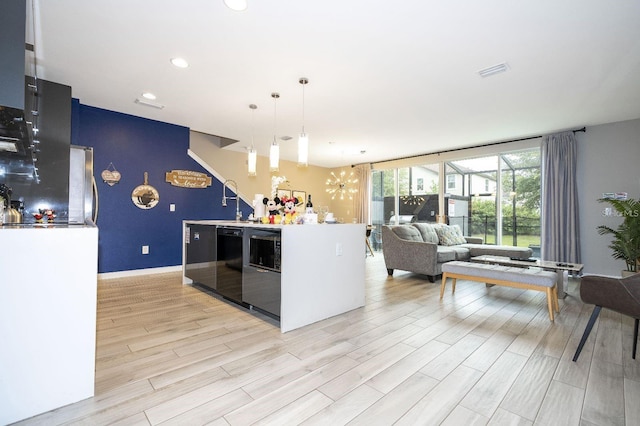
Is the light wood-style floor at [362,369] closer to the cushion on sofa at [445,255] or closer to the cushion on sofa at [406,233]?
the cushion on sofa at [445,255]

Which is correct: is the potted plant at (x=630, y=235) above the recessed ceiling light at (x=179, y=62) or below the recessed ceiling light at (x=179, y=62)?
below

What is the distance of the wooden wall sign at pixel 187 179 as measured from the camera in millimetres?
5250

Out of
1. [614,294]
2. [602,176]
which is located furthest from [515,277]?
[602,176]

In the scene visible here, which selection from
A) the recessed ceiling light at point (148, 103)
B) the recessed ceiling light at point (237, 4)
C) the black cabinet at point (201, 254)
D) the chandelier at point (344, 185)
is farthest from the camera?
the chandelier at point (344, 185)

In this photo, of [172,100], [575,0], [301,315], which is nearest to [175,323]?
[301,315]

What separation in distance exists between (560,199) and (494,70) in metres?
3.44

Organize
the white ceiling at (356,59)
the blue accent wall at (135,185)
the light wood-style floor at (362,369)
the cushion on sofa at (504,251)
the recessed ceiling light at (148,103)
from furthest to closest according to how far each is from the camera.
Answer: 1. the cushion on sofa at (504,251)
2. the blue accent wall at (135,185)
3. the recessed ceiling light at (148,103)
4. the white ceiling at (356,59)
5. the light wood-style floor at (362,369)

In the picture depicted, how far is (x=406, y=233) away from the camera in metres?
4.97

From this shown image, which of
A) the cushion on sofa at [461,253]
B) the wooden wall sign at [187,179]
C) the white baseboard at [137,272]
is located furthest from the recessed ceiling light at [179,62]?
the cushion on sofa at [461,253]

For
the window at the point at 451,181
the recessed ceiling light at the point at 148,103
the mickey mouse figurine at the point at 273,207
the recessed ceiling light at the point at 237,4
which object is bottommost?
the mickey mouse figurine at the point at 273,207

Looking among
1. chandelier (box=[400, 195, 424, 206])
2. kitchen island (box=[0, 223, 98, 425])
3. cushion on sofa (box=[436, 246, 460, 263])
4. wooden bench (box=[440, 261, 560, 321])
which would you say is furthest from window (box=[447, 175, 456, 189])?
kitchen island (box=[0, 223, 98, 425])

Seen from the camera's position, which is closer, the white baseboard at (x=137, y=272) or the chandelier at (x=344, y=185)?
the white baseboard at (x=137, y=272)

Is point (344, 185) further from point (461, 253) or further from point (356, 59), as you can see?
point (356, 59)

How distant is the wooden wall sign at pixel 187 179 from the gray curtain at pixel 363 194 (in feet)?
14.2
